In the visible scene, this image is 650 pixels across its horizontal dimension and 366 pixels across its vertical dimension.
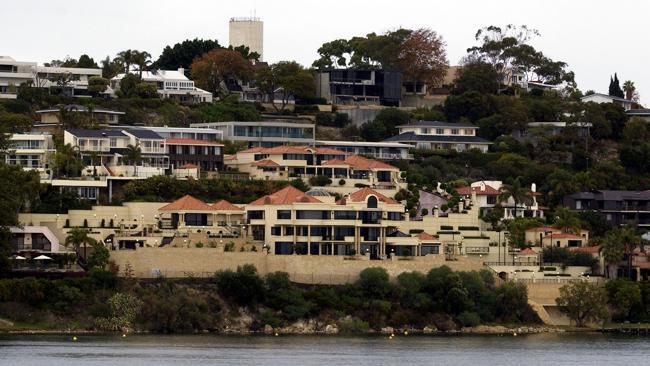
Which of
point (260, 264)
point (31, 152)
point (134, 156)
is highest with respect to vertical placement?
point (31, 152)

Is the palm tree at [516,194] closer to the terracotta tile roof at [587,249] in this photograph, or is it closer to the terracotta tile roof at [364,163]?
the terracotta tile roof at [587,249]

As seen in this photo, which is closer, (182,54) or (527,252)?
(527,252)

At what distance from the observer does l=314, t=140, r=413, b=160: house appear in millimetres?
140875

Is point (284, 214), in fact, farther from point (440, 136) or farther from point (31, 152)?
point (440, 136)

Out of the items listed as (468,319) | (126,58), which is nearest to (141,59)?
(126,58)

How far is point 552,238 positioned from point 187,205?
76.2 ft

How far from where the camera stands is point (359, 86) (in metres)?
159

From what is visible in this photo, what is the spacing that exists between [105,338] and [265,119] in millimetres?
47097

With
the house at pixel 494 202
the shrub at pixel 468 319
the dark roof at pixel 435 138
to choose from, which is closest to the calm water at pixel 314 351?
the shrub at pixel 468 319

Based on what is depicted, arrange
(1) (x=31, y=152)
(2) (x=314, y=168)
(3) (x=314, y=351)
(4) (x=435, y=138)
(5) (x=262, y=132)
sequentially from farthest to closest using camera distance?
(4) (x=435, y=138)
(5) (x=262, y=132)
(2) (x=314, y=168)
(1) (x=31, y=152)
(3) (x=314, y=351)

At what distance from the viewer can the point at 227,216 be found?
116875mm

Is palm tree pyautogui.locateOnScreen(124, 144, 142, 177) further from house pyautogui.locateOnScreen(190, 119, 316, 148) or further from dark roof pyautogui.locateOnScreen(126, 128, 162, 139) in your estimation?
house pyautogui.locateOnScreen(190, 119, 316, 148)

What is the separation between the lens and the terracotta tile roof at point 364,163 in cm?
13062

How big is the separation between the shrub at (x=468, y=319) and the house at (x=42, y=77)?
45.9 meters
